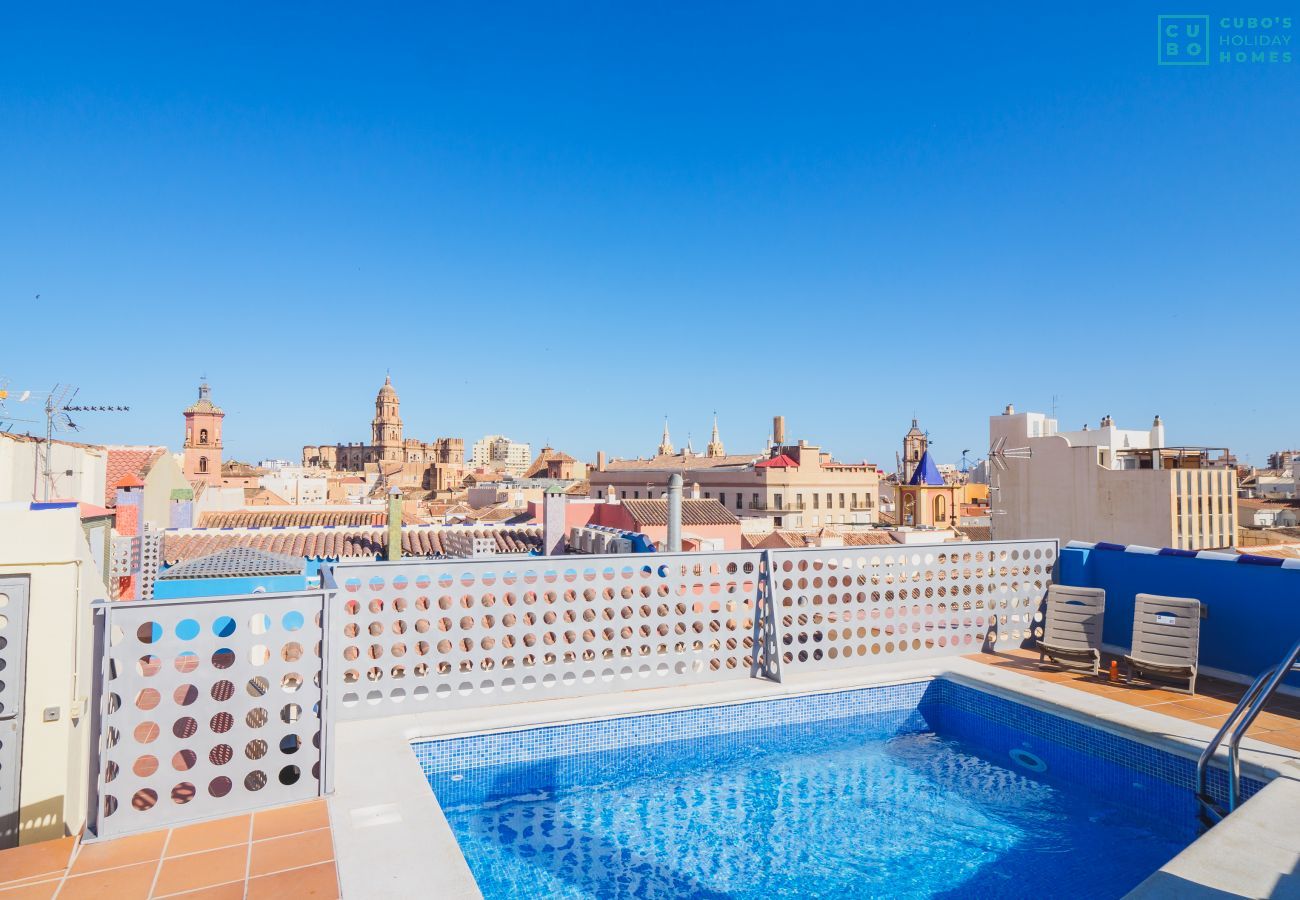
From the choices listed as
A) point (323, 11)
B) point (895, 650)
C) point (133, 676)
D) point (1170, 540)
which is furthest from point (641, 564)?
point (1170, 540)

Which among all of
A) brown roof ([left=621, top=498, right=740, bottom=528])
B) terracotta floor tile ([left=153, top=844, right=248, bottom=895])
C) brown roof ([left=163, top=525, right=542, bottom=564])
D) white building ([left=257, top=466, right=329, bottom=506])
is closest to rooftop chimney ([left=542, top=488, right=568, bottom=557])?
brown roof ([left=163, top=525, right=542, bottom=564])

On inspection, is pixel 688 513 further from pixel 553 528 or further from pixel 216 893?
pixel 216 893

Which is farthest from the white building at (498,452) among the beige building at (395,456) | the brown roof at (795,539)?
the brown roof at (795,539)

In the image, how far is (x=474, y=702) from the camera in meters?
4.68

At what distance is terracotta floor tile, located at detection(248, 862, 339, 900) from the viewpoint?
2490 mm

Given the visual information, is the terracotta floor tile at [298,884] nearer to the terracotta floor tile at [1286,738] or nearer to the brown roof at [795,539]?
the terracotta floor tile at [1286,738]

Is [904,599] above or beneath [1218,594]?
beneath

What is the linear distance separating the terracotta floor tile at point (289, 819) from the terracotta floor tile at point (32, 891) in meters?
0.62

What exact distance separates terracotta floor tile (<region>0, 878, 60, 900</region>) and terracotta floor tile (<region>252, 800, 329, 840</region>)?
624 mm

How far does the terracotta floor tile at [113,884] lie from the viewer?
249cm

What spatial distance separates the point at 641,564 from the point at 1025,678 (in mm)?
2909

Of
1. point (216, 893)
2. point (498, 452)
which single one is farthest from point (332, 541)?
point (498, 452)

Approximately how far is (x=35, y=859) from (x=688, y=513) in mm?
21037

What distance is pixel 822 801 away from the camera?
436 cm
